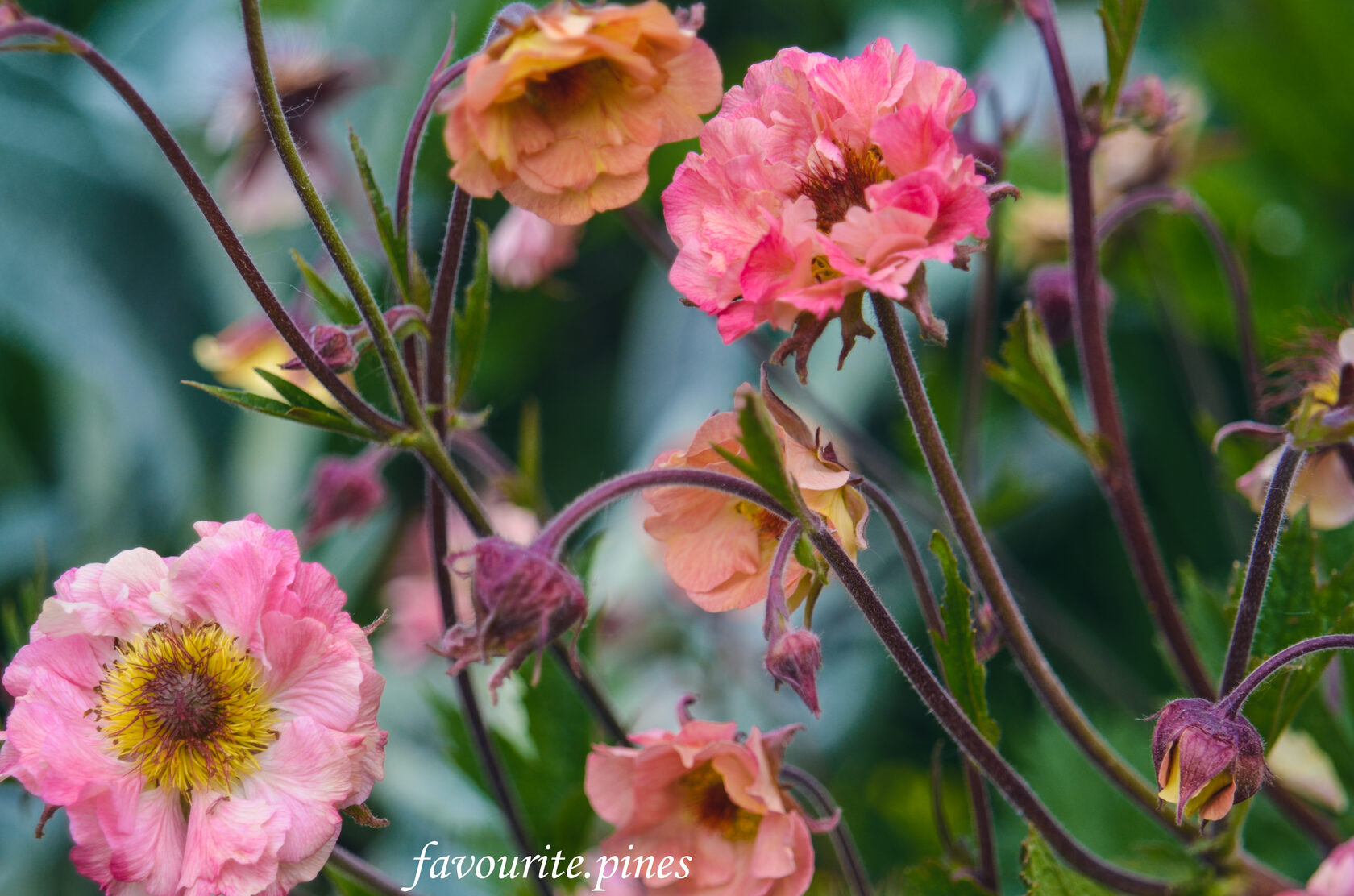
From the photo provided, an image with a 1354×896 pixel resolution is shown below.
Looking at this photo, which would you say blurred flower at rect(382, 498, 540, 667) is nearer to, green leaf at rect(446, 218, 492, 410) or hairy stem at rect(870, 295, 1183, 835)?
green leaf at rect(446, 218, 492, 410)

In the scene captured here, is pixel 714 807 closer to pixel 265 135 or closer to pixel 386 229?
pixel 386 229

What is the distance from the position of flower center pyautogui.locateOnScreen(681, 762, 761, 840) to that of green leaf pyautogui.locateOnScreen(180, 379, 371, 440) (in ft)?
0.60

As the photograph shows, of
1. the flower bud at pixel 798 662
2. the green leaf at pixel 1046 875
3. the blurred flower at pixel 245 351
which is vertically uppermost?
the flower bud at pixel 798 662

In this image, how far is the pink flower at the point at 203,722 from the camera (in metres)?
0.35

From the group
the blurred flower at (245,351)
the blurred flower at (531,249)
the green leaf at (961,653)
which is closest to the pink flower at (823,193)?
the green leaf at (961,653)

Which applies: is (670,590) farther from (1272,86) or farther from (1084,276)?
(1272,86)

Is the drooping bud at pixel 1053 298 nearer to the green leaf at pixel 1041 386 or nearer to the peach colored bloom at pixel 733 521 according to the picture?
the green leaf at pixel 1041 386

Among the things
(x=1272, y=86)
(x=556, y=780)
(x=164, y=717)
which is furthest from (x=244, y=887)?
(x=1272, y=86)

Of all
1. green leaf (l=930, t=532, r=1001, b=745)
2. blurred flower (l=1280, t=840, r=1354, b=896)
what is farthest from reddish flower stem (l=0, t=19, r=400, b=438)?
blurred flower (l=1280, t=840, r=1354, b=896)

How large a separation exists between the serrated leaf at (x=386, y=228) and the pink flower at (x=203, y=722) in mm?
109

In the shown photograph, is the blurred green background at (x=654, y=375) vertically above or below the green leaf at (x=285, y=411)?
below

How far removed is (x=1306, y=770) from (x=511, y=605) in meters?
0.51

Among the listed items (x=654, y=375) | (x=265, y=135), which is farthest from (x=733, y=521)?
(x=654, y=375)

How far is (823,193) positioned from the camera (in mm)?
382
